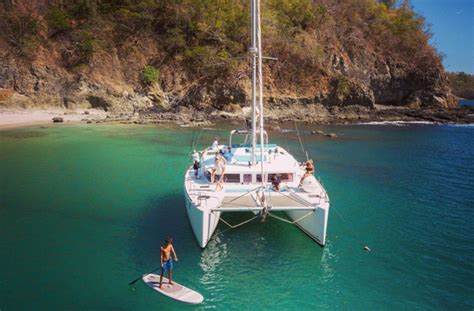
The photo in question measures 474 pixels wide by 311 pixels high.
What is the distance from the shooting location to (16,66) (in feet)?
152

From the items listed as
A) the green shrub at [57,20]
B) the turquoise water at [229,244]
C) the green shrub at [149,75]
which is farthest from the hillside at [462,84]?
the turquoise water at [229,244]

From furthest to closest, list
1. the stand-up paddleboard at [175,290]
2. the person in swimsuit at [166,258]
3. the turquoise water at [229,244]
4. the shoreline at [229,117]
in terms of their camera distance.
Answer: the shoreline at [229,117] < the person in swimsuit at [166,258] < the turquoise water at [229,244] < the stand-up paddleboard at [175,290]

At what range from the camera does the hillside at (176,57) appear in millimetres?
47562

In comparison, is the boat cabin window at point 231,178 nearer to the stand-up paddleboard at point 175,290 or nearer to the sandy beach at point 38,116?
the stand-up paddleboard at point 175,290

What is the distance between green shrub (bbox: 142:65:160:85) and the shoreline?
4823 millimetres

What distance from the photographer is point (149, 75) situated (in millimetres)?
50375

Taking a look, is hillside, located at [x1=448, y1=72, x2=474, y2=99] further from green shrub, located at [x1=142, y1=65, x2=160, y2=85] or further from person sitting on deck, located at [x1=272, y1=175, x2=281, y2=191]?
person sitting on deck, located at [x1=272, y1=175, x2=281, y2=191]

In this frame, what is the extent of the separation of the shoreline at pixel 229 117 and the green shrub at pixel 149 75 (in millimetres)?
4823

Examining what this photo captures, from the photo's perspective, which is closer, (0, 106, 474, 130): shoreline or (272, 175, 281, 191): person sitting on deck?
(272, 175, 281, 191): person sitting on deck

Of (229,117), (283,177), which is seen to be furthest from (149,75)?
(283,177)

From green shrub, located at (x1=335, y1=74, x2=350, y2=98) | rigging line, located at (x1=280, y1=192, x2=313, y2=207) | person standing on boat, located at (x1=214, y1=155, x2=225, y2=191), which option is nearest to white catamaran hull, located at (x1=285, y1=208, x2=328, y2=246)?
rigging line, located at (x1=280, y1=192, x2=313, y2=207)

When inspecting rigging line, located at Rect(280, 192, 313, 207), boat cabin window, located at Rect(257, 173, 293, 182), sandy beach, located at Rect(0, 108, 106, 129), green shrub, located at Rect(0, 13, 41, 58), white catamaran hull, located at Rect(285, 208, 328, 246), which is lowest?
white catamaran hull, located at Rect(285, 208, 328, 246)

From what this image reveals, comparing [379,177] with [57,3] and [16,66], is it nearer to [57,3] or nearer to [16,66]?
[16,66]

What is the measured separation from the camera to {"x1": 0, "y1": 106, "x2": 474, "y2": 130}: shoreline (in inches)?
1668
